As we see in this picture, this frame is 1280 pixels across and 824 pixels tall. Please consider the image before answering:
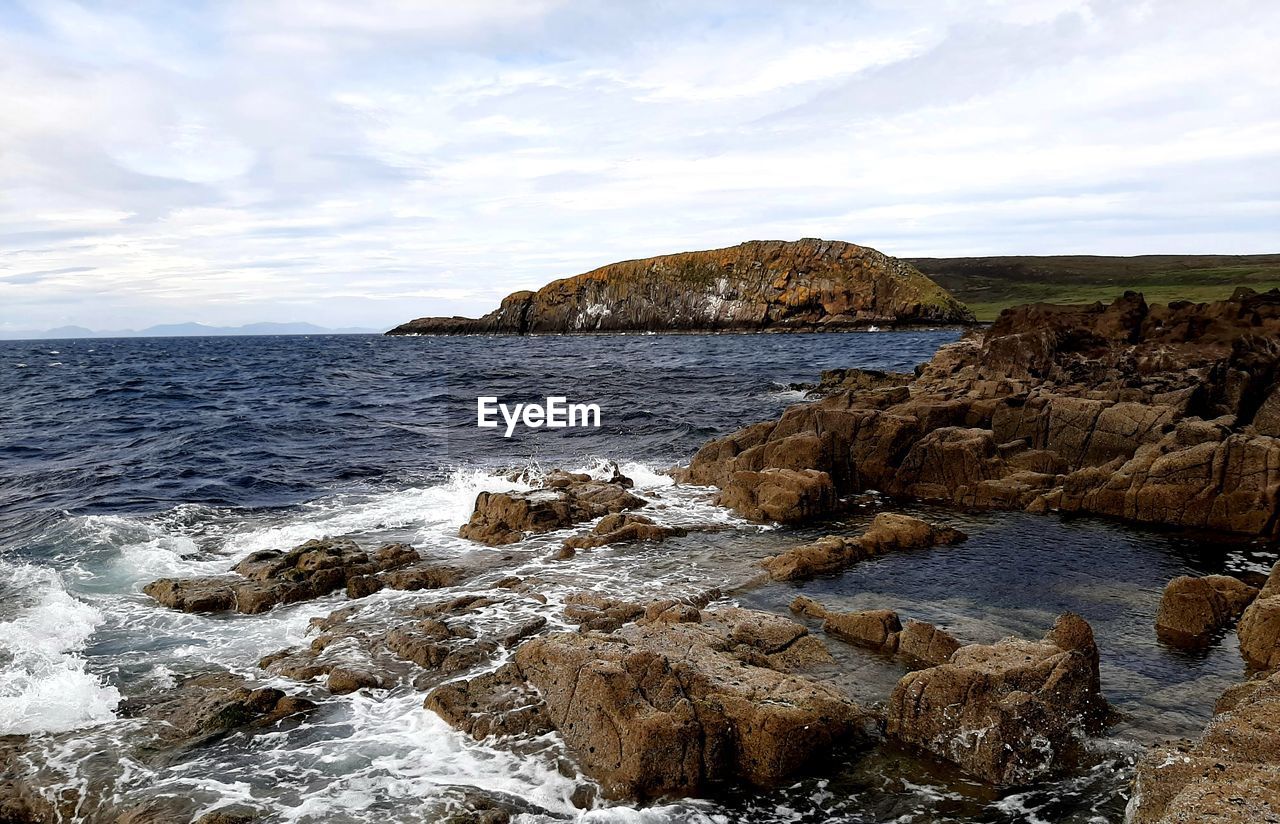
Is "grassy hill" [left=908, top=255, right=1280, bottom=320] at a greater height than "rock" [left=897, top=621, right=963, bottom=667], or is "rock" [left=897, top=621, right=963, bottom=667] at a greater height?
"grassy hill" [left=908, top=255, right=1280, bottom=320]

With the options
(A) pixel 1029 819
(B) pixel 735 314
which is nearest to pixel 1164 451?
(A) pixel 1029 819

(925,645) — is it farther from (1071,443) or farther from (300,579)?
(1071,443)

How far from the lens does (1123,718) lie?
11180mm

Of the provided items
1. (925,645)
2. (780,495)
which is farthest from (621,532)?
(925,645)

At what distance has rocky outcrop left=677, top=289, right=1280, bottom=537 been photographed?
Result: 2098 centimetres

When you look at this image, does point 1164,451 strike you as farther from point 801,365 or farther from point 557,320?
point 557,320

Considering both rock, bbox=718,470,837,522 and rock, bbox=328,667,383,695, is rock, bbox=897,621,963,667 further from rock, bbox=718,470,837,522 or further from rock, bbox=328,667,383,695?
rock, bbox=718,470,837,522

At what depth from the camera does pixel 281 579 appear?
1752 cm

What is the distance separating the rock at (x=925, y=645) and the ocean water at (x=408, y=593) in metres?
0.66

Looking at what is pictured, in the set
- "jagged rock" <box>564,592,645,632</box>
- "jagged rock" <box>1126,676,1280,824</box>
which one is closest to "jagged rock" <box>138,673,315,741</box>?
"jagged rock" <box>564,592,645,632</box>

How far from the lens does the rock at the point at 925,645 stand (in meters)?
12.9

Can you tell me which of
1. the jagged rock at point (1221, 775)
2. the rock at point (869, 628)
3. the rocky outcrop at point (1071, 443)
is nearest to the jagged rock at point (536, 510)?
the rocky outcrop at point (1071, 443)

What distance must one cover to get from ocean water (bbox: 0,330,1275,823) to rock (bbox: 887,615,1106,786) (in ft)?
1.18

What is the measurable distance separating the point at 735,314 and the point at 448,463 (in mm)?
116478
